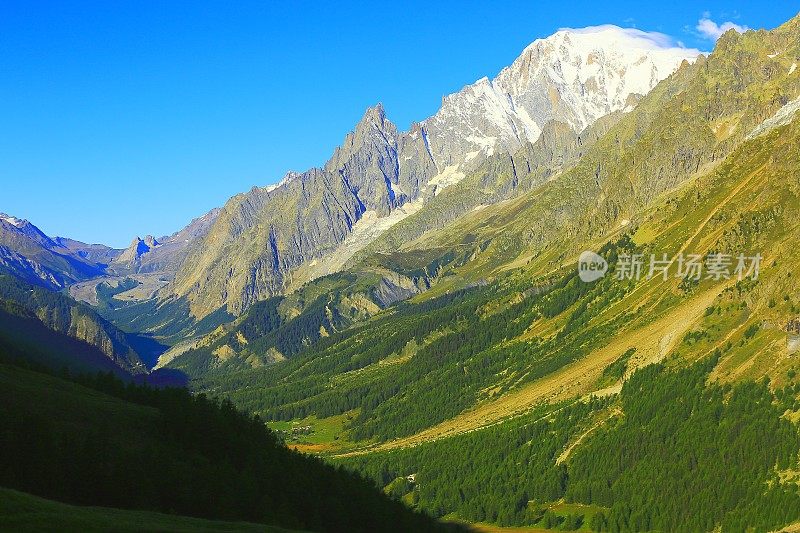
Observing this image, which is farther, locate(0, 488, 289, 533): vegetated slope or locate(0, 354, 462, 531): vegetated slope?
locate(0, 354, 462, 531): vegetated slope

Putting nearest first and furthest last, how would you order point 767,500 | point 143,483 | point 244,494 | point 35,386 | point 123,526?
1. point 123,526
2. point 143,483
3. point 244,494
4. point 35,386
5. point 767,500

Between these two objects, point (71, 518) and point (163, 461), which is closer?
point (71, 518)

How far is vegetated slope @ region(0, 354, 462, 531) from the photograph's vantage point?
86125 mm

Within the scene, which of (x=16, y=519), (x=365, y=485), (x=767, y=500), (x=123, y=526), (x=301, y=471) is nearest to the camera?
(x=16, y=519)

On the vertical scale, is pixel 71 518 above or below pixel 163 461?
below

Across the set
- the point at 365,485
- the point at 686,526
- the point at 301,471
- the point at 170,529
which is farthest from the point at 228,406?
the point at 686,526

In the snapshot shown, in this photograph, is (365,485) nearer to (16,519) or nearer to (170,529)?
(170,529)

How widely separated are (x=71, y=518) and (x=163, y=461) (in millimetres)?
37851

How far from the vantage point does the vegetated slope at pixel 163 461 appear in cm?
8612

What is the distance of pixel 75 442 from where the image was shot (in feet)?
302

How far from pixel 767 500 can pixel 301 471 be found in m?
115

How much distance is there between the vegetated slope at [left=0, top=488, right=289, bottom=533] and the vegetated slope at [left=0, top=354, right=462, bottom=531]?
1204 cm

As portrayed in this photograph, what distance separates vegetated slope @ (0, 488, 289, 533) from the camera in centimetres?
6062

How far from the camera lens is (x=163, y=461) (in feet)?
332
